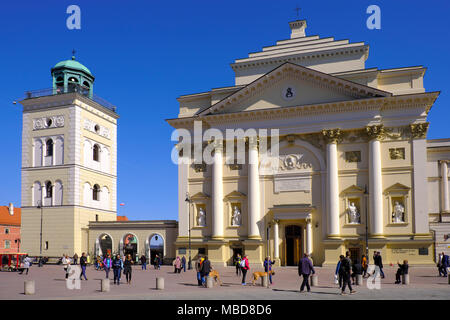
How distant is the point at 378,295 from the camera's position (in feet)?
73.7

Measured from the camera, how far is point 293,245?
4481 centimetres

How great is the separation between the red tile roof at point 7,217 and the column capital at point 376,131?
64.9 metres

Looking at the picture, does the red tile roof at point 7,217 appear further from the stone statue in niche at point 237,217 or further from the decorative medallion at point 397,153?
the decorative medallion at point 397,153

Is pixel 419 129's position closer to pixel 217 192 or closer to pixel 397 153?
pixel 397 153

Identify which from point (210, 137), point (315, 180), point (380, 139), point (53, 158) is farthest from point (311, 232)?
point (53, 158)

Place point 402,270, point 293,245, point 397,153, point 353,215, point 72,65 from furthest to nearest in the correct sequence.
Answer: point 72,65 < point 293,245 < point 353,215 < point 397,153 < point 402,270

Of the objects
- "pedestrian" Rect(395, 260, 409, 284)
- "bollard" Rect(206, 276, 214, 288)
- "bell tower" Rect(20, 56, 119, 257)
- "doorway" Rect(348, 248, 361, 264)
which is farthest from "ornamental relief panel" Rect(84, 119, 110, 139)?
"pedestrian" Rect(395, 260, 409, 284)

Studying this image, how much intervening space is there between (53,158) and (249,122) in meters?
24.2

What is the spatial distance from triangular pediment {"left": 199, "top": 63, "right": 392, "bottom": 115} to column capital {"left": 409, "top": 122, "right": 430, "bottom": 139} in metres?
3.90

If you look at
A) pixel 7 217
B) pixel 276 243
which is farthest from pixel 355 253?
pixel 7 217

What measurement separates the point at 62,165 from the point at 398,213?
3544 centimetres

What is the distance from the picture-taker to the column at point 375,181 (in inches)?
1633
